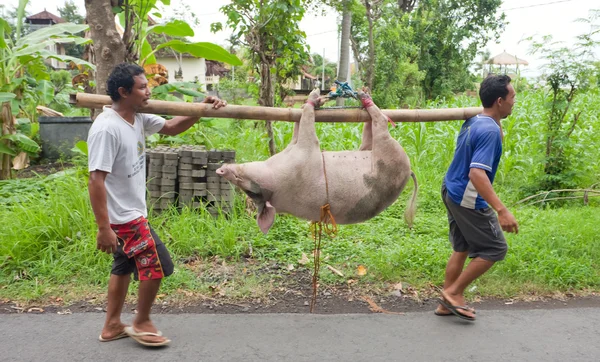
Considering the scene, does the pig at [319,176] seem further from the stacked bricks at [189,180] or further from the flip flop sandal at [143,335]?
the stacked bricks at [189,180]

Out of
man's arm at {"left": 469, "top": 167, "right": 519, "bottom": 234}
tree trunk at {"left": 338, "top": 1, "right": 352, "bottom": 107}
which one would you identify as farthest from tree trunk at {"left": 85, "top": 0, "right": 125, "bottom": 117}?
tree trunk at {"left": 338, "top": 1, "right": 352, "bottom": 107}

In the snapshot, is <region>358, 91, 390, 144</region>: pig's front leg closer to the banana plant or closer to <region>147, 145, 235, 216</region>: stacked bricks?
<region>147, 145, 235, 216</region>: stacked bricks

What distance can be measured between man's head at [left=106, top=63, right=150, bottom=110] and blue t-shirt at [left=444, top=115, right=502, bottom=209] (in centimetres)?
216

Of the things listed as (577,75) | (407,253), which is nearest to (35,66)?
(407,253)

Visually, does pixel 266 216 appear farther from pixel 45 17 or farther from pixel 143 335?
pixel 45 17

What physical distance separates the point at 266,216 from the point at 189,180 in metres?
2.65

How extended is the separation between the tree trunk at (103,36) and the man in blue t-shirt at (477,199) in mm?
3469

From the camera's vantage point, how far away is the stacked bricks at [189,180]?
5180 millimetres

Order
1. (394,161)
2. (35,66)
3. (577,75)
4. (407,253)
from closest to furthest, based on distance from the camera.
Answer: (394,161) → (407,253) → (577,75) → (35,66)

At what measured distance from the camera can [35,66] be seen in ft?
23.9

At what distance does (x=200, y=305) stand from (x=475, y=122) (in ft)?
8.36

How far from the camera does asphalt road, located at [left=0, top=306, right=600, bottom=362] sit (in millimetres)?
3168

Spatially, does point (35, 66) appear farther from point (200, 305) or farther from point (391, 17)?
point (391, 17)

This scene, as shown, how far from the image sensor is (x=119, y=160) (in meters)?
2.93
